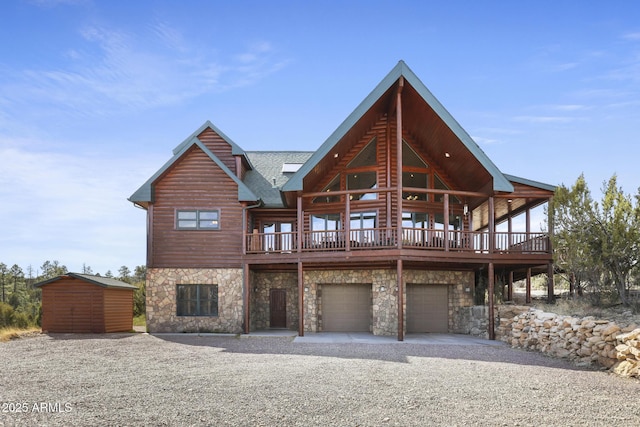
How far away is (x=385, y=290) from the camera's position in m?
18.3

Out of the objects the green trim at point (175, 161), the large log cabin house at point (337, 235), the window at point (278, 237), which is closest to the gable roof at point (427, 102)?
the large log cabin house at point (337, 235)

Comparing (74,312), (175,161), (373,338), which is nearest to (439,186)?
(373,338)

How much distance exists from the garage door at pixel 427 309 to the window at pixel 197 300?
293 inches

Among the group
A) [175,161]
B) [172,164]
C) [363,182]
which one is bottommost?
[363,182]

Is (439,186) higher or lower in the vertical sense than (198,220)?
higher

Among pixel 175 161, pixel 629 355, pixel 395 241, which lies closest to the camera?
pixel 629 355

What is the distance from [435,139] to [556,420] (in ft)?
41.7

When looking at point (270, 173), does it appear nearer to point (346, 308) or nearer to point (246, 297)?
point (246, 297)

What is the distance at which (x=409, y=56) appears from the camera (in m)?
17.2

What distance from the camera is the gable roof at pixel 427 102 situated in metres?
16.5

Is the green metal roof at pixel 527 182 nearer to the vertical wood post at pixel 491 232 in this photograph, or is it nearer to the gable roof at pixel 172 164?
the vertical wood post at pixel 491 232

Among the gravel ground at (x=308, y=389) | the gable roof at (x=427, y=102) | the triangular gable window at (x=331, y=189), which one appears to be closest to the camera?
the gravel ground at (x=308, y=389)

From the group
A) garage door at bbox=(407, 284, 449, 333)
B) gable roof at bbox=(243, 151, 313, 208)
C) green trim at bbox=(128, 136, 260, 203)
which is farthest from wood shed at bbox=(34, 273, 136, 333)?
garage door at bbox=(407, 284, 449, 333)

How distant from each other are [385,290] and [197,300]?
710cm
